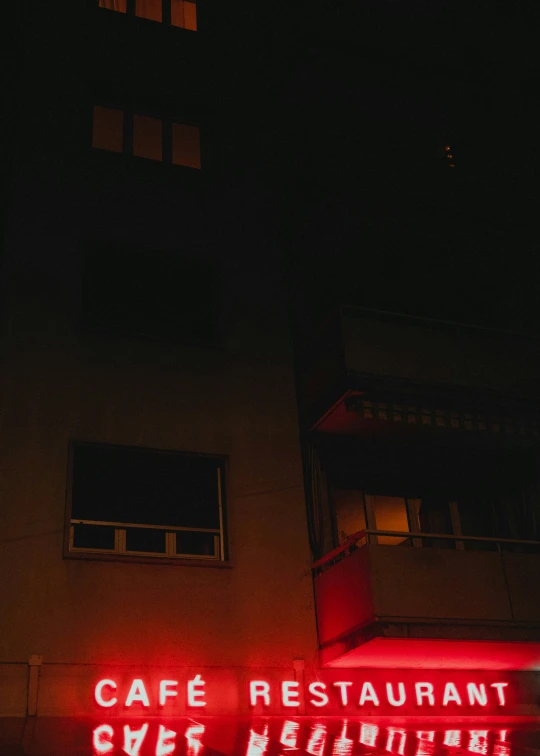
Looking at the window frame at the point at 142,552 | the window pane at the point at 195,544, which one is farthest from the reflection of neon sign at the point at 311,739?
the window pane at the point at 195,544

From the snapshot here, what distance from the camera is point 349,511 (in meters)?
15.1

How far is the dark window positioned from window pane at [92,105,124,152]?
8.49 feet

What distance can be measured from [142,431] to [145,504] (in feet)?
3.75

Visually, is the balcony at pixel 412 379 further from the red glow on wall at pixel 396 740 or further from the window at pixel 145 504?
the red glow on wall at pixel 396 740

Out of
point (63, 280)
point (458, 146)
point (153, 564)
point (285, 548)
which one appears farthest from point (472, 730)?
point (458, 146)

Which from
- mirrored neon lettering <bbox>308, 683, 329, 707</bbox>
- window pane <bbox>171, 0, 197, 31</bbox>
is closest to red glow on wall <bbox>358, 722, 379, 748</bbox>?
mirrored neon lettering <bbox>308, 683, 329, 707</bbox>

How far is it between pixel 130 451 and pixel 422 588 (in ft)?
15.7

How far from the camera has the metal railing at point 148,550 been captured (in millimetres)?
12234

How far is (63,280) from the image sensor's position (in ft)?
46.7

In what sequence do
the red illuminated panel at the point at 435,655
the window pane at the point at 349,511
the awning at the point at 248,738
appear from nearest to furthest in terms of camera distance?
the awning at the point at 248,738, the red illuminated panel at the point at 435,655, the window pane at the point at 349,511

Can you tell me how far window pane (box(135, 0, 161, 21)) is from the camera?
1831cm

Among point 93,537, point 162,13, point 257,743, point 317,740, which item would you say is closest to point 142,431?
point 93,537

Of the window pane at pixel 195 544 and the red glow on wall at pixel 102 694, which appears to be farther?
the window pane at pixel 195 544

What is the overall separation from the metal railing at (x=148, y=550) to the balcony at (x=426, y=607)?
1592 mm
